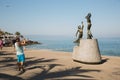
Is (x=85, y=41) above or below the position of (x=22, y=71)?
above

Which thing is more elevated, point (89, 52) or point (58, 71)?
point (89, 52)

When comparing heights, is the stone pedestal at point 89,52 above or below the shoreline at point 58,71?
above

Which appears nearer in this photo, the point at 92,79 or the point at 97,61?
the point at 92,79

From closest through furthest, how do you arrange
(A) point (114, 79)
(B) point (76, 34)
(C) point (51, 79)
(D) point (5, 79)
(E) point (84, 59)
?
(D) point (5, 79)
(C) point (51, 79)
(A) point (114, 79)
(E) point (84, 59)
(B) point (76, 34)

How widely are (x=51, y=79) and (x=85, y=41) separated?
597 centimetres

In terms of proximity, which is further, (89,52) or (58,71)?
(89,52)

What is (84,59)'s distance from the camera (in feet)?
46.3

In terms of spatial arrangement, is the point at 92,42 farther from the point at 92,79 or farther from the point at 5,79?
the point at 5,79

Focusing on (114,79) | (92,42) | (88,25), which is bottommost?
(114,79)

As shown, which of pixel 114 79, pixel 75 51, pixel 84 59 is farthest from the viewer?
pixel 75 51

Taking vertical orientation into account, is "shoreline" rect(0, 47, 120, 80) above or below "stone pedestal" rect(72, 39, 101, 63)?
below

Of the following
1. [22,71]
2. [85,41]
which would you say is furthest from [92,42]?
[22,71]

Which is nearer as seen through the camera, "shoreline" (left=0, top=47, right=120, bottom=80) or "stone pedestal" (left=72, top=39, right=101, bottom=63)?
"shoreline" (left=0, top=47, right=120, bottom=80)

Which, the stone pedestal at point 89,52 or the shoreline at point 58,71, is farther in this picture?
the stone pedestal at point 89,52
